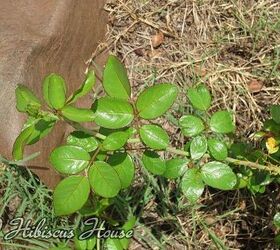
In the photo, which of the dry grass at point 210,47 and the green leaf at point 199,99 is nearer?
the green leaf at point 199,99

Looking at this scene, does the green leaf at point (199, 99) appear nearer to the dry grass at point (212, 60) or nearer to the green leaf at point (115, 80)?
the green leaf at point (115, 80)

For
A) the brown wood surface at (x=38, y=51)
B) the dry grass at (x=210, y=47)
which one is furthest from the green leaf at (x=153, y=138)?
the dry grass at (x=210, y=47)

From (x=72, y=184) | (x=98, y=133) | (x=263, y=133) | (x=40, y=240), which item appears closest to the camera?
(x=72, y=184)

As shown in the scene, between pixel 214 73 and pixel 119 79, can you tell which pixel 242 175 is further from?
pixel 214 73

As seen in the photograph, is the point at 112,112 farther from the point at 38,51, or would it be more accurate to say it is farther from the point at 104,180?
the point at 38,51

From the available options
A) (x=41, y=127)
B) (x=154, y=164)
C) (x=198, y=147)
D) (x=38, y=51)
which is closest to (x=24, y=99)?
(x=41, y=127)

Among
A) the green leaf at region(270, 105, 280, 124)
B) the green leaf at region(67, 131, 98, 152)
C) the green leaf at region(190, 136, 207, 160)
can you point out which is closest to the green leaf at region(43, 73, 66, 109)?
the green leaf at region(67, 131, 98, 152)

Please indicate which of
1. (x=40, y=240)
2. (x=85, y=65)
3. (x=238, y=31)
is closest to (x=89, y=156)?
(x=40, y=240)
